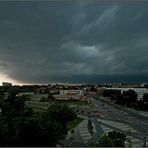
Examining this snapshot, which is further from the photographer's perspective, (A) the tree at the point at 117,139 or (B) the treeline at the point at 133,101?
(B) the treeline at the point at 133,101

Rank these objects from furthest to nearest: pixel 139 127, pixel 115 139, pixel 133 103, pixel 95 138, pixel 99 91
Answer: pixel 99 91
pixel 133 103
pixel 139 127
pixel 95 138
pixel 115 139

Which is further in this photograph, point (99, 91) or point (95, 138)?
point (99, 91)

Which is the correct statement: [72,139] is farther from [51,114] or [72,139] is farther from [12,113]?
[12,113]

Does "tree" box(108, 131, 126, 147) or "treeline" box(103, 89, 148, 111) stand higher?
"treeline" box(103, 89, 148, 111)

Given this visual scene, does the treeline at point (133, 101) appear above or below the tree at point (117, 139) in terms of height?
above

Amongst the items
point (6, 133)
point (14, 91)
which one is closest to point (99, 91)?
point (14, 91)

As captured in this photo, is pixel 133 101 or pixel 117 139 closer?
pixel 117 139

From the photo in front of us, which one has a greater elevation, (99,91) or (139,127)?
(99,91)

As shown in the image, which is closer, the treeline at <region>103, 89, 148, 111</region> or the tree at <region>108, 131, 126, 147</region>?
the tree at <region>108, 131, 126, 147</region>

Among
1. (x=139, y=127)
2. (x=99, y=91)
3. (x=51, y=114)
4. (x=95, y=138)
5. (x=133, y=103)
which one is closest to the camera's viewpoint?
(x=51, y=114)

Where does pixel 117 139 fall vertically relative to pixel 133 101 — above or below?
below
